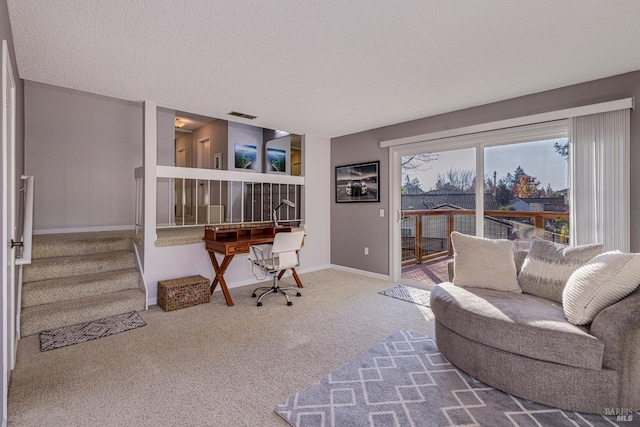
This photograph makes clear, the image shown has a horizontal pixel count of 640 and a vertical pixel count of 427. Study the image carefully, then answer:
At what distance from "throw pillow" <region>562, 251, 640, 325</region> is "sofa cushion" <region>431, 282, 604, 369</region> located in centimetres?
9

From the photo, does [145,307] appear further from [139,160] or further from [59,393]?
[139,160]

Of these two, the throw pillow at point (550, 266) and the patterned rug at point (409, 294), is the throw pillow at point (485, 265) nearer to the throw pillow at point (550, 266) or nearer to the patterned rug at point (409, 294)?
the throw pillow at point (550, 266)

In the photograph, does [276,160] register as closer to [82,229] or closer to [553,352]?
[82,229]

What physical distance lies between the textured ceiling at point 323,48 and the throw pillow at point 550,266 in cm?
150

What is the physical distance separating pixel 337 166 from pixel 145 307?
344 centimetres

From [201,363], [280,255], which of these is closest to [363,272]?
[280,255]

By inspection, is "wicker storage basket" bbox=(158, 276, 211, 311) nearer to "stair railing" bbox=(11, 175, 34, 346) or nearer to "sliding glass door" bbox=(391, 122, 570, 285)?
"stair railing" bbox=(11, 175, 34, 346)

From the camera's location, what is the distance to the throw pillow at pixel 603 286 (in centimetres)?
177

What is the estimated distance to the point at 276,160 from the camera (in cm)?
689

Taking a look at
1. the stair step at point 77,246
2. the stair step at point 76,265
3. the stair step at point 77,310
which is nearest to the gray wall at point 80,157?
the stair step at point 77,246

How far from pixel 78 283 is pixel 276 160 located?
4.47 m

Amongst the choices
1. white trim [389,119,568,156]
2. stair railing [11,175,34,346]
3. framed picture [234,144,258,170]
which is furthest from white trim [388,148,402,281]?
stair railing [11,175,34,346]

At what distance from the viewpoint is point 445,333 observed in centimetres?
225

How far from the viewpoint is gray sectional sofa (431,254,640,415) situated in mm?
1621
